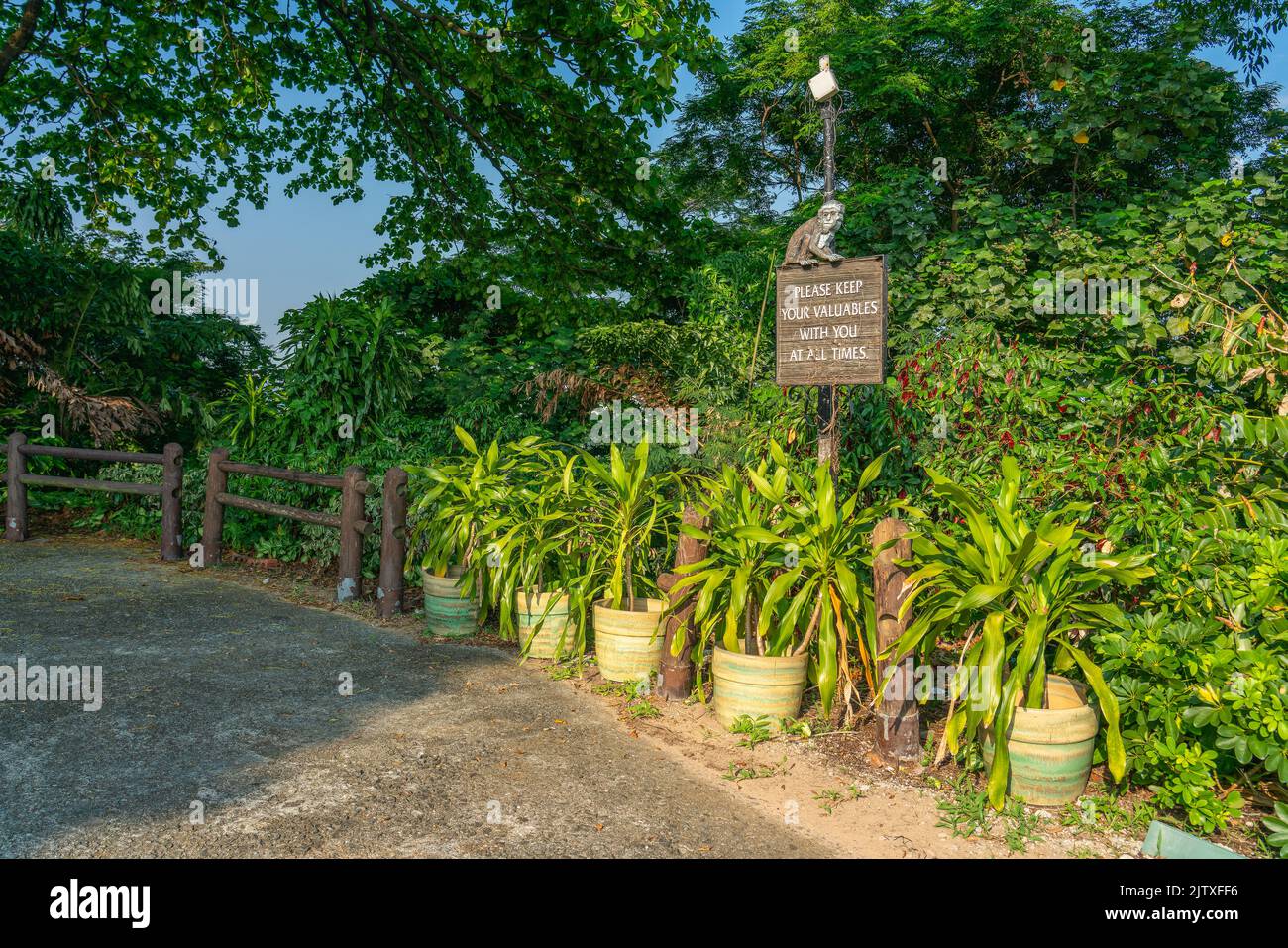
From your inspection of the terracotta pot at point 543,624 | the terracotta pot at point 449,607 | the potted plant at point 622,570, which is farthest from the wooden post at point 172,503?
the potted plant at point 622,570

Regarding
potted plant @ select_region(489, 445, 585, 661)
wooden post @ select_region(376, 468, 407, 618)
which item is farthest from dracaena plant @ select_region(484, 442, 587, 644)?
wooden post @ select_region(376, 468, 407, 618)

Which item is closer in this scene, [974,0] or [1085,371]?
[1085,371]

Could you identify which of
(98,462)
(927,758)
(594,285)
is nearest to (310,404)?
(594,285)

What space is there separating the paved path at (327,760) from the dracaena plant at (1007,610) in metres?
0.87

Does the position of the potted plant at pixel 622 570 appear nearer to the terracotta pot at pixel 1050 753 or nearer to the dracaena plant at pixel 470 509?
the dracaena plant at pixel 470 509

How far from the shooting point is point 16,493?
9.80 meters

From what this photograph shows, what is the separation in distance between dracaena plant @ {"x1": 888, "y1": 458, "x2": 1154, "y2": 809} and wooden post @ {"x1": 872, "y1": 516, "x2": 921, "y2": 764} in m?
0.09

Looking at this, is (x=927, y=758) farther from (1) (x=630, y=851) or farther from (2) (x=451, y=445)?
(2) (x=451, y=445)

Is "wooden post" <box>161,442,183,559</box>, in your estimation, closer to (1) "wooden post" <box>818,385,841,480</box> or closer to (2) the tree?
(2) the tree

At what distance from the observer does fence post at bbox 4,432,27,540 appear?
9734 mm

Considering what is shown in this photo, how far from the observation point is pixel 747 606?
4.45m

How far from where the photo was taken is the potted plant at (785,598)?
13.5 ft

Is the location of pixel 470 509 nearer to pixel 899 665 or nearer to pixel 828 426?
pixel 828 426

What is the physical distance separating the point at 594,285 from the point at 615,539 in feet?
18.6
